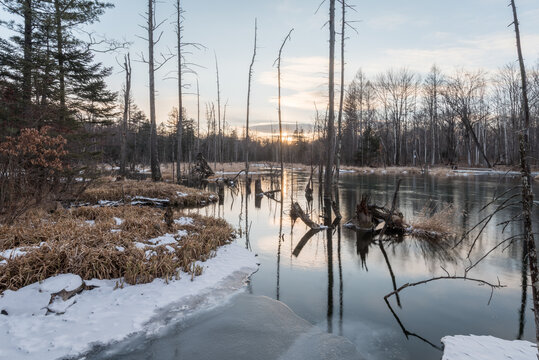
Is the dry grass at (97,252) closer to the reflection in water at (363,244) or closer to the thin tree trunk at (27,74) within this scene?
the reflection in water at (363,244)

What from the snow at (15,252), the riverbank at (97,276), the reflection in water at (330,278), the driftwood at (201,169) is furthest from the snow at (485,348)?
the driftwood at (201,169)

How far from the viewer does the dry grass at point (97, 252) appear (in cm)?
484

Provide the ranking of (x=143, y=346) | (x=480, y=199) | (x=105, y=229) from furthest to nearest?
(x=480, y=199), (x=105, y=229), (x=143, y=346)

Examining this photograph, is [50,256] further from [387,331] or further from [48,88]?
[48,88]

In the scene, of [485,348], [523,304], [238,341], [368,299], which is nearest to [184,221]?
[238,341]

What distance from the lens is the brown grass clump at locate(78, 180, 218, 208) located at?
13.2 m

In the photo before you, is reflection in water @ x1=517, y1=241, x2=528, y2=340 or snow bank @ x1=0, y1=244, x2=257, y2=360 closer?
snow bank @ x1=0, y1=244, x2=257, y2=360

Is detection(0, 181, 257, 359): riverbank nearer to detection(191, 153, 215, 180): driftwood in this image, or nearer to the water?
the water

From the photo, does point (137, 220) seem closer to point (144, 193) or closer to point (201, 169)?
point (144, 193)

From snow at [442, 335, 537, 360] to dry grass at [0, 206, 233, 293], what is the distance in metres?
4.25

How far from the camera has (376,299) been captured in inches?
209

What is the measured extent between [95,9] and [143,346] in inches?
650

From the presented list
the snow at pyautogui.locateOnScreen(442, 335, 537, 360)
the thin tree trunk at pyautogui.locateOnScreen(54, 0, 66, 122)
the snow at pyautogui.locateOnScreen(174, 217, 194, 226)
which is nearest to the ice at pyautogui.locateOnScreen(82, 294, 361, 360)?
the snow at pyautogui.locateOnScreen(442, 335, 537, 360)

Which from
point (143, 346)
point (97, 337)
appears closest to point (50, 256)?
point (97, 337)
